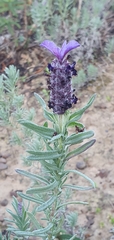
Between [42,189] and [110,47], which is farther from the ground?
[110,47]

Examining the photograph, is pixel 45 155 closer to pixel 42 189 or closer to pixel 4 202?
pixel 42 189

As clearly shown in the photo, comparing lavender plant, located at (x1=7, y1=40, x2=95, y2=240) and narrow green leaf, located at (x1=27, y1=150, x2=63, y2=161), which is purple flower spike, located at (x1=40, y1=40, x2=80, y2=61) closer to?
lavender plant, located at (x1=7, y1=40, x2=95, y2=240)

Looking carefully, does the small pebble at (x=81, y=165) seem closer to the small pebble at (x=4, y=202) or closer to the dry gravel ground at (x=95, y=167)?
the dry gravel ground at (x=95, y=167)

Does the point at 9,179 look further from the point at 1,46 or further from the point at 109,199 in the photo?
the point at 1,46

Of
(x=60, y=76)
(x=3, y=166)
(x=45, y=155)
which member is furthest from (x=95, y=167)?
(x=60, y=76)

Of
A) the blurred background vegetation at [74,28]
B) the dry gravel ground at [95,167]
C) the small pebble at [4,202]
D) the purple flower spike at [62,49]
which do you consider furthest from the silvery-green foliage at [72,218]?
the blurred background vegetation at [74,28]

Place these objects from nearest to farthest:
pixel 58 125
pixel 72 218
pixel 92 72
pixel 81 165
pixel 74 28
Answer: pixel 58 125 → pixel 72 218 → pixel 81 165 → pixel 92 72 → pixel 74 28

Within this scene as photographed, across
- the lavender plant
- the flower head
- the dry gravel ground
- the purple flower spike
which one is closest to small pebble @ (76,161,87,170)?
the dry gravel ground

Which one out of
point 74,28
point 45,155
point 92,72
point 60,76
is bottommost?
point 45,155
